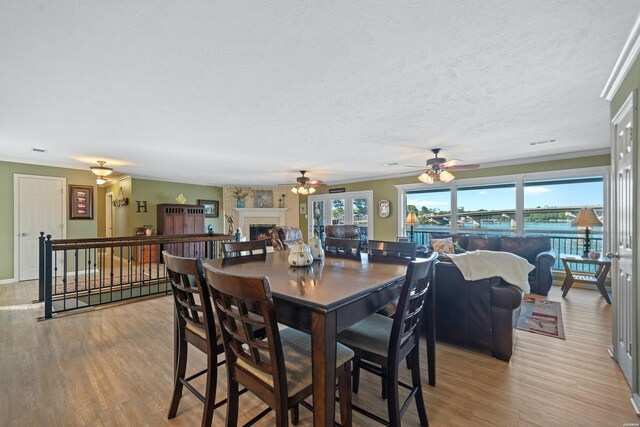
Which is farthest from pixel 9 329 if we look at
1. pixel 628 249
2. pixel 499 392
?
pixel 628 249

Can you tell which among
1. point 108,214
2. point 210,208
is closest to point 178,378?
point 210,208

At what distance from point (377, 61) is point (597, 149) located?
16.5 feet

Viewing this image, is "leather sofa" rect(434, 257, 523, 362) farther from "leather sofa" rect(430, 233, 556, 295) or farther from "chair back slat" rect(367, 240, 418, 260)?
"leather sofa" rect(430, 233, 556, 295)

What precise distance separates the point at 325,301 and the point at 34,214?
279 inches

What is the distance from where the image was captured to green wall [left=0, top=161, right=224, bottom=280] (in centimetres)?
512

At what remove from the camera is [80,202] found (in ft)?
19.6

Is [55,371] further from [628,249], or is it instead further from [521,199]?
[521,199]

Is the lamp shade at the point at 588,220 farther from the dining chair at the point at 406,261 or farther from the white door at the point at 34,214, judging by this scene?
the white door at the point at 34,214

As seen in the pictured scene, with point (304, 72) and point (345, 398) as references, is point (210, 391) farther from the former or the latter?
point (304, 72)

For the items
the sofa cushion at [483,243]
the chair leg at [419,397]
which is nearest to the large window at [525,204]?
the sofa cushion at [483,243]

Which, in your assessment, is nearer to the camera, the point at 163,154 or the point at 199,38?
the point at 199,38

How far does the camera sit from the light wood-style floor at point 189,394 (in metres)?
1.76

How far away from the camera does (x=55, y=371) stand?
7.45 feet

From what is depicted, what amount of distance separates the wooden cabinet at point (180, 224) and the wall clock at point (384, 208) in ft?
16.1
